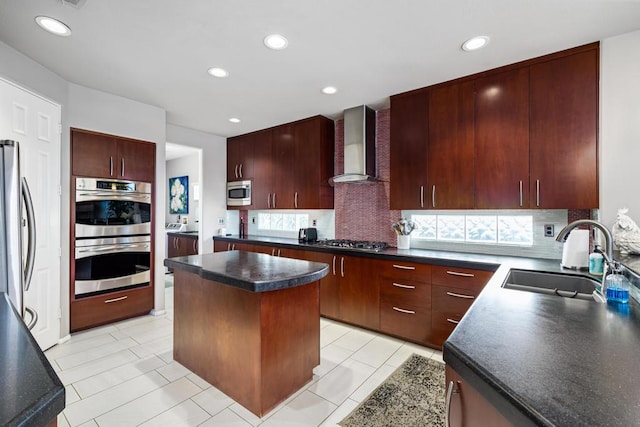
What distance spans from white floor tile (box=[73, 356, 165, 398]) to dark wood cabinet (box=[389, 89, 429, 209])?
2.77 metres

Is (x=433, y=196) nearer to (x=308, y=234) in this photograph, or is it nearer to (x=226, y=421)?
(x=308, y=234)

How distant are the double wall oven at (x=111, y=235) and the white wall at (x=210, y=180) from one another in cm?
121

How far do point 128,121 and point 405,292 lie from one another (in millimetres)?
3687

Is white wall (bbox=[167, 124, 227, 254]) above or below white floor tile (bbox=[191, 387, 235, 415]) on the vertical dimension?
above

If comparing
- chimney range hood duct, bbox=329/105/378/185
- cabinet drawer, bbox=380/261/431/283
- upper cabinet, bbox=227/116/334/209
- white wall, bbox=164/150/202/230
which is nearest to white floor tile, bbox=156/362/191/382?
cabinet drawer, bbox=380/261/431/283

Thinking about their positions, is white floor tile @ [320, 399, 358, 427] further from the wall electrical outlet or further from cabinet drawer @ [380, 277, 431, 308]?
the wall electrical outlet

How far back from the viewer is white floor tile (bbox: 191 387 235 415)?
1957mm

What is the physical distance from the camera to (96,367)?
2.47 m

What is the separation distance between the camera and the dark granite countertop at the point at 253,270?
1.75 metres

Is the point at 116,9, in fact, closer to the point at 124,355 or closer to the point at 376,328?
the point at 124,355

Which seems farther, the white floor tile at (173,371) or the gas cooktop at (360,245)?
the gas cooktop at (360,245)

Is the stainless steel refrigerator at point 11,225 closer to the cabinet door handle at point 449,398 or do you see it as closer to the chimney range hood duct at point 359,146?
the cabinet door handle at point 449,398

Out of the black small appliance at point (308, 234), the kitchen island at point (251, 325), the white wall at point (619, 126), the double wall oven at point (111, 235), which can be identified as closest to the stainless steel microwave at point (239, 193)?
the black small appliance at point (308, 234)

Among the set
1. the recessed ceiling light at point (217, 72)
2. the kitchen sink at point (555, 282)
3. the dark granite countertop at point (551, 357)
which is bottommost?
the kitchen sink at point (555, 282)
